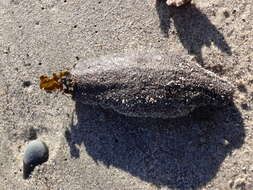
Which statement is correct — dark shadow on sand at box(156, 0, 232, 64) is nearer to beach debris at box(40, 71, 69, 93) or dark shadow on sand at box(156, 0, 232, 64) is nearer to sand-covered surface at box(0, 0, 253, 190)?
sand-covered surface at box(0, 0, 253, 190)

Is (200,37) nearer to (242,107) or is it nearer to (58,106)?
(242,107)

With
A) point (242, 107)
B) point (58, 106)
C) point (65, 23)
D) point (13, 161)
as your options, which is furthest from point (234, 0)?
point (13, 161)

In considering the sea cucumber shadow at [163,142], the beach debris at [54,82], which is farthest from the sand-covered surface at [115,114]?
the beach debris at [54,82]

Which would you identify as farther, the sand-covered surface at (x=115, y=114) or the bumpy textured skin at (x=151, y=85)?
the sand-covered surface at (x=115, y=114)

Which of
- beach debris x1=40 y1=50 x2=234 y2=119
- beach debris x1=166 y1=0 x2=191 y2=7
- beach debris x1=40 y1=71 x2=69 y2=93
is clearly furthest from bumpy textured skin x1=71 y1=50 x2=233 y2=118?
beach debris x1=166 y1=0 x2=191 y2=7

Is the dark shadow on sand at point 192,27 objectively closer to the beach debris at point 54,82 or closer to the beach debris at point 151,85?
the beach debris at point 151,85

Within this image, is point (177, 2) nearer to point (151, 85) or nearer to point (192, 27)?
point (192, 27)

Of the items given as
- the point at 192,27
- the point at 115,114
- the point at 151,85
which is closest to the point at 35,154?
the point at 115,114
